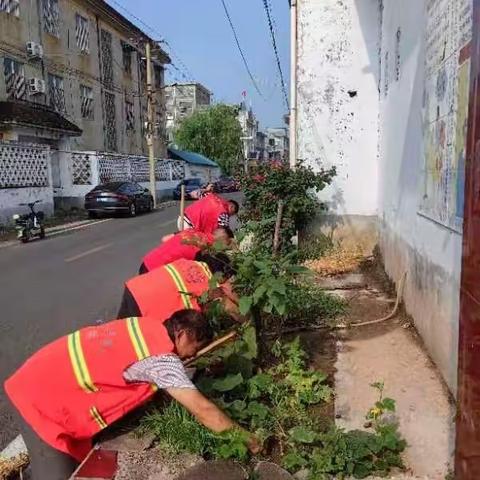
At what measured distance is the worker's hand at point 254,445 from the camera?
275 centimetres

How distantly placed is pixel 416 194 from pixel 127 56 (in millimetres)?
29125

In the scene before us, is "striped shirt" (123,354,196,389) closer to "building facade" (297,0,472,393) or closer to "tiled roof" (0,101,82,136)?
"building facade" (297,0,472,393)

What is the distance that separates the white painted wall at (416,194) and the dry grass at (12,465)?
2.66 meters

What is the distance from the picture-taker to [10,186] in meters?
16.5

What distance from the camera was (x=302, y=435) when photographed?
2908 mm

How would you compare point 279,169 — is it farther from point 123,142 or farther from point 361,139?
point 123,142

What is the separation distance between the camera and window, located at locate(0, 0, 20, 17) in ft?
64.2

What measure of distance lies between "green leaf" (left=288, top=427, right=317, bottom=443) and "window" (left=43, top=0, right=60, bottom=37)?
23.1m

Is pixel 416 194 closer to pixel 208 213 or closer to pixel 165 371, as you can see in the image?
pixel 208 213

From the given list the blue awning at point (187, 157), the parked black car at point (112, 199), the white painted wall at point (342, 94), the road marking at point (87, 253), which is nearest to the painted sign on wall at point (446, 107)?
the white painted wall at point (342, 94)

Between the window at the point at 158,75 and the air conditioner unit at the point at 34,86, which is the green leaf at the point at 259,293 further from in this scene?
the window at the point at 158,75

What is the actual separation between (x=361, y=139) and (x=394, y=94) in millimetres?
2245

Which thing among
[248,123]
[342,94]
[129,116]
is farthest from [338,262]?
[248,123]

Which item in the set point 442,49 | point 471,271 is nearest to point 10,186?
point 442,49
